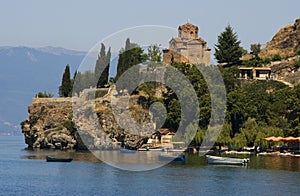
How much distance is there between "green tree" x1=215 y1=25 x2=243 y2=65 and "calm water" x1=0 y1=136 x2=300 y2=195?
36.0m

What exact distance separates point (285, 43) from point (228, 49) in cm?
1391

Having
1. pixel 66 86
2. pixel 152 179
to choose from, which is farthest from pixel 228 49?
pixel 152 179

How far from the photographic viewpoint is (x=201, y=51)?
95.9 meters

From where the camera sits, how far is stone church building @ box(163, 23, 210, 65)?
95438 millimetres

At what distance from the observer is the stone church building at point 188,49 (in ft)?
313

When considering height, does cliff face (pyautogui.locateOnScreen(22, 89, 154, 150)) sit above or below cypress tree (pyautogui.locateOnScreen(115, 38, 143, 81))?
below

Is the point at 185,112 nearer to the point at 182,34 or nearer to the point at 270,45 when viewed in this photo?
the point at 182,34

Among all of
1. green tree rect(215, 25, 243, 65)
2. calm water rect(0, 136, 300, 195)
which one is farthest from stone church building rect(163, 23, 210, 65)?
calm water rect(0, 136, 300, 195)

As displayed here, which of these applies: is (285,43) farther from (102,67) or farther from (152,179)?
(152,179)

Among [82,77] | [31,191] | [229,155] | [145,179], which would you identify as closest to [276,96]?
[229,155]

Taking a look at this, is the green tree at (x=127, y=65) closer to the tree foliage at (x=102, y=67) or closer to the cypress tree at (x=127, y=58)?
the cypress tree at (x=127, y=58)

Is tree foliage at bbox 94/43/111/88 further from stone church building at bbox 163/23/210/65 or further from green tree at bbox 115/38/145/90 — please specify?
stone church building at bbox 163/23/210/65

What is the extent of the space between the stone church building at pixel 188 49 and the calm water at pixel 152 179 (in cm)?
3419

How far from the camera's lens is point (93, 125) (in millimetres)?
82438
